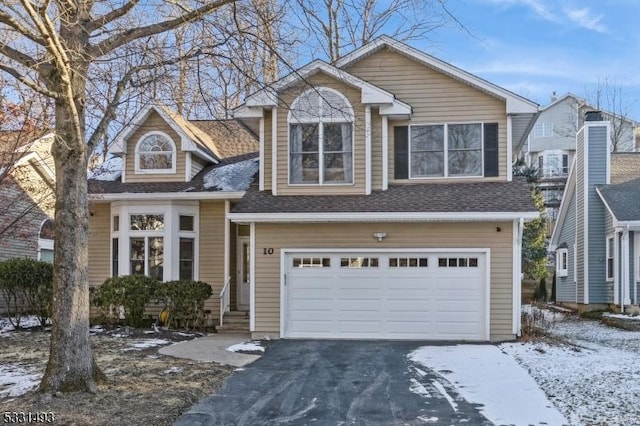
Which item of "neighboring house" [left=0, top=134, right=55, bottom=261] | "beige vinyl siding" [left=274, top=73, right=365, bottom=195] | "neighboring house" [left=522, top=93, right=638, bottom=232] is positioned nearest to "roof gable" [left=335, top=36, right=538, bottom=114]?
"beige vinyl siding" [left=274, top=73, right=365, bottom=195]

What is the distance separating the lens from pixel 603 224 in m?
21.2

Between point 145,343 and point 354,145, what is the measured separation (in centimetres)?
597

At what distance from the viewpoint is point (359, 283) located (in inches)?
548

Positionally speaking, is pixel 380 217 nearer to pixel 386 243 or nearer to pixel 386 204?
pixel 386 204

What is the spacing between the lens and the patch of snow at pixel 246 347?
480 inches

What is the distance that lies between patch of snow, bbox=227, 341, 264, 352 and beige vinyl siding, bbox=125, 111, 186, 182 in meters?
5.39

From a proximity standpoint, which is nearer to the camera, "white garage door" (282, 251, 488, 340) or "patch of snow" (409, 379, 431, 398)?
"patch of snow" (409, 379, 431, 398)

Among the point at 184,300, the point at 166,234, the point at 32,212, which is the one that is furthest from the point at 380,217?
the point at 32,212

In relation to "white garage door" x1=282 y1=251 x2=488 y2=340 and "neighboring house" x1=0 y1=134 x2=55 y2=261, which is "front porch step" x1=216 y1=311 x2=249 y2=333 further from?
"neighboring house" x1=0 y1=134 x2=55 y2=261

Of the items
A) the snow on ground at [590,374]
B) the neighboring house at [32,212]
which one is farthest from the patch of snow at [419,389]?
the neighboring house at [32,212]

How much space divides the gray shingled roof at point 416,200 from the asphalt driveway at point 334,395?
3195 millimetres

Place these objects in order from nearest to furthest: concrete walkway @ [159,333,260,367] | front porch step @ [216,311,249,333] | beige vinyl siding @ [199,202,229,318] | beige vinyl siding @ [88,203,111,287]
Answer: concrete walkway @ [159,333,260,367] < front porch step @ [216,311,249,333] < beige vinyl siding @ [199,202,229,318] < beige vinyl siding @ [88,203,111,287]

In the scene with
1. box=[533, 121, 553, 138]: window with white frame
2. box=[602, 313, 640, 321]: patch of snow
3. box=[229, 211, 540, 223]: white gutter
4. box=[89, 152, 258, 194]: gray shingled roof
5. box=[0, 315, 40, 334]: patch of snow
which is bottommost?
box=[602, 313, 640, 321]: patch of snow

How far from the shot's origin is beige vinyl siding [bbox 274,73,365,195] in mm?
14078
